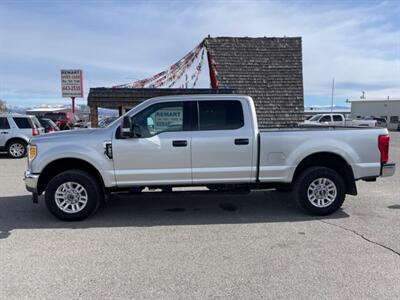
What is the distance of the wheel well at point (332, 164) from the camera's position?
6.19 m

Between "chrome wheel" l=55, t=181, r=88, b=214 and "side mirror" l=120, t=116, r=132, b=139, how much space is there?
1.11 meters

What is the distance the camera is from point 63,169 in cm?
607

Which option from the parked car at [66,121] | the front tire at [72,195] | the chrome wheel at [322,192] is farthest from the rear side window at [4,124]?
the chrome wheel at [322,192]

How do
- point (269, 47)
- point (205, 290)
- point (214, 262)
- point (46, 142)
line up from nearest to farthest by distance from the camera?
point (205, 290)
point (214, 262)
point (46, 142)
point (269, 47)

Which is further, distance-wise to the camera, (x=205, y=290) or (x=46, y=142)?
(x=46, y=142)

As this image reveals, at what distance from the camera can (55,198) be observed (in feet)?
19.1

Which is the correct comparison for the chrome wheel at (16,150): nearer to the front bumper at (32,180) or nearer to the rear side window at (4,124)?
the rear side window at (4,124)

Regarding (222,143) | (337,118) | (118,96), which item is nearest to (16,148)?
(118,96)

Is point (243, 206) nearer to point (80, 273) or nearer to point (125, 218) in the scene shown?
point (125, 218)

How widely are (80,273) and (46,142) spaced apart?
2.58 m

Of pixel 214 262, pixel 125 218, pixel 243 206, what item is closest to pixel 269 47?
pixel 243 206

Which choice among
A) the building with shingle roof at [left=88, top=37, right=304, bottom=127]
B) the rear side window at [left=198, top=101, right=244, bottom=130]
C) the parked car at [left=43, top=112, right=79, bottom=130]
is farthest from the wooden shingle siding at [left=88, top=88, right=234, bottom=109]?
the rear side window at [left=198, top=101, right=244, bottom=130]

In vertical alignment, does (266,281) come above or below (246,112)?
below

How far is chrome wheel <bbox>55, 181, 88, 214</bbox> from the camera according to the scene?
19.1ft
